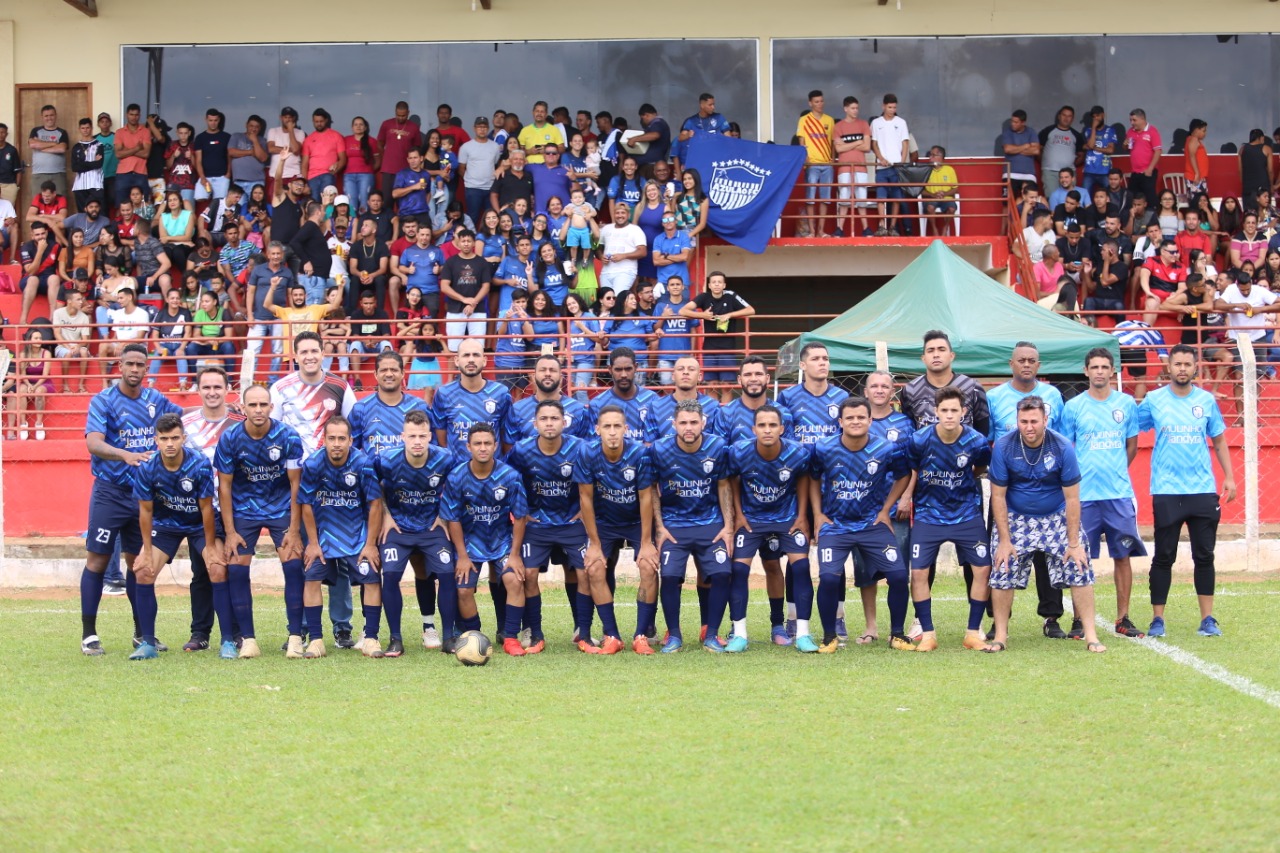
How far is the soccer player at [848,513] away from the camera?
9070 millimetres

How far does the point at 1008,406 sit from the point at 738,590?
224cm

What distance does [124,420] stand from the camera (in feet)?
32.0

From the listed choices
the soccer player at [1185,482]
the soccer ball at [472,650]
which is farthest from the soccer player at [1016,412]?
the soccer ball at [472,650]

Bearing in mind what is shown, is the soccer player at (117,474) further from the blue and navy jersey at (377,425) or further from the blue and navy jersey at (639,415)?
the blue and navy jersey at (639,415)

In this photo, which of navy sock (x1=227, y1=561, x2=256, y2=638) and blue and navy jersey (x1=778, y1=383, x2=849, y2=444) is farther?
blue and navy jersey (x1=778, y1=383, x2=849, y2=444)

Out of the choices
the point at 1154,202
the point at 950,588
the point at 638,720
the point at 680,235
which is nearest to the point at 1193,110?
the point at 1154,202

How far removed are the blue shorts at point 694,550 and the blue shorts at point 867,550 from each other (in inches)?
24.7

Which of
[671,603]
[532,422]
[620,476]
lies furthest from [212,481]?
[671,603]

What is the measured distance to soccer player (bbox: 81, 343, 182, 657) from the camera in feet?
31.0

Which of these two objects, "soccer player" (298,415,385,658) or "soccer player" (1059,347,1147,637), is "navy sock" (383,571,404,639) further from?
"soccer player" (1059,347,1147,637)

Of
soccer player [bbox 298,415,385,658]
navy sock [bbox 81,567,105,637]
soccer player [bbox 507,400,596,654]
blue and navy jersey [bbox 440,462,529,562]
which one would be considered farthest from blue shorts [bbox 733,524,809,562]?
navy sock [bbox 81,567,105,637]

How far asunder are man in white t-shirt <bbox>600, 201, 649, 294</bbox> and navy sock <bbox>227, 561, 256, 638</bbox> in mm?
9201

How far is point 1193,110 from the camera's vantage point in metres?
21.2

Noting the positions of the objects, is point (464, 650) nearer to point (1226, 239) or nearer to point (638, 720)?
point (638, 720)
